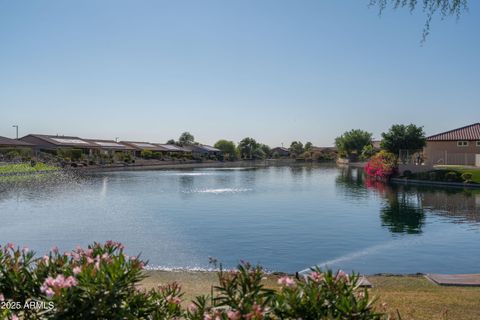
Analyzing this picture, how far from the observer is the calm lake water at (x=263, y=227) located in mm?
12969

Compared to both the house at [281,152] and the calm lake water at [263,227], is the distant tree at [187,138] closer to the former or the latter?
the house at [281,152]

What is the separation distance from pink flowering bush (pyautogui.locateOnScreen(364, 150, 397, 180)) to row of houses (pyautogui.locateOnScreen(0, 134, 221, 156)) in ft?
154

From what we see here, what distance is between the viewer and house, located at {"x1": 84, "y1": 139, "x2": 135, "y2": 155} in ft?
273

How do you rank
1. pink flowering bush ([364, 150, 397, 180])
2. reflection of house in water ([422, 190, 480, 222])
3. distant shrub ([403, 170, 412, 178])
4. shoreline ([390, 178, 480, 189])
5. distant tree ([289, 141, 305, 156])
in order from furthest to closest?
distant tree ([289, 141, 305, 156]), pink flowering bush ([364, 150, 397, 180]), distant shrub ([403, 170, 412, 178]), shoreline ([390, 178, 480, 189]), reflection of house in water ([422, 190, 480, 222])

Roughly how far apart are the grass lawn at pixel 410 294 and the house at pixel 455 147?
49650 millimetres

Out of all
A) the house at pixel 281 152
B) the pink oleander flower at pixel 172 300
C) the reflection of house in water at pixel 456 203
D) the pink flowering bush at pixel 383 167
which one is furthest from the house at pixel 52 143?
the house at pixel 281 152

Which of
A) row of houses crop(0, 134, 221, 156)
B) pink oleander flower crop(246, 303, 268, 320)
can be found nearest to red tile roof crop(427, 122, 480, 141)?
row of houses crop(0, 134, 221, 156)

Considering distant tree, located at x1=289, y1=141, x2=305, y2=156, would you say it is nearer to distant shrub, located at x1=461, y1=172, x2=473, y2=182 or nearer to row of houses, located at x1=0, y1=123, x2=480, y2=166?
row of houses, located at x1=0, y1=123, x2=480, y2=166

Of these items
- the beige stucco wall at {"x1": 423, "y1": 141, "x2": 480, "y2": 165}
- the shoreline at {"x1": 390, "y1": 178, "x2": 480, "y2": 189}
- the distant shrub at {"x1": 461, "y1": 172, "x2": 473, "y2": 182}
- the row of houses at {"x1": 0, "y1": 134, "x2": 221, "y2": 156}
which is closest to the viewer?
the shoreline at {"x1": 390, "y1": 178, "x2": 480, "y2": 189}

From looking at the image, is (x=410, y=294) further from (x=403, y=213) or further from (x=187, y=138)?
(x=187, y=138)

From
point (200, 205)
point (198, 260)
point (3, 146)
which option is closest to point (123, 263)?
point (198, 260)

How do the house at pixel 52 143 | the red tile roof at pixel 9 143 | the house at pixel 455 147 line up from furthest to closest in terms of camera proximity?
the house at pixel 52 143 → the red tile roof at pixel 9 143 → the house at pixel 455 147

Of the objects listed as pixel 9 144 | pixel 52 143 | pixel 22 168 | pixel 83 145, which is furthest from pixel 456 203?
pixel 83 145

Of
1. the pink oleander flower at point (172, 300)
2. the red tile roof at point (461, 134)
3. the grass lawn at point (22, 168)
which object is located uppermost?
the red tile roof at point (461, 134)
